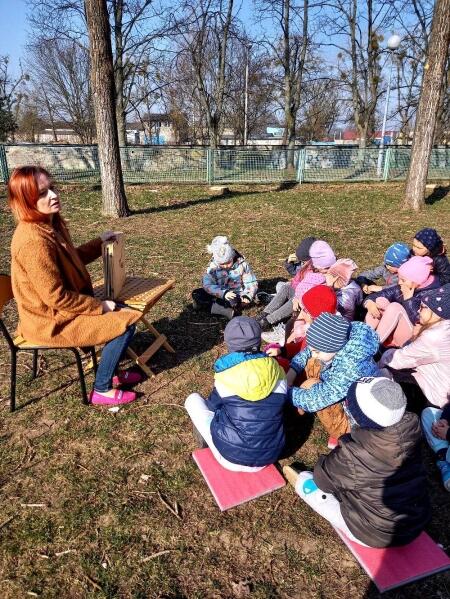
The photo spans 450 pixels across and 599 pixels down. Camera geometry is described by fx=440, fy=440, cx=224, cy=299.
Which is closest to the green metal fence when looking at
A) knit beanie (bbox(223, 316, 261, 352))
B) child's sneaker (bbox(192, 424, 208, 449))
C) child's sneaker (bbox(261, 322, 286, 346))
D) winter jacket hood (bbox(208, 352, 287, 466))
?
child's sneaker (bbox(261, 322, 286, 346))

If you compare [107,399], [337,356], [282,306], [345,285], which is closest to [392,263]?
[345,285]

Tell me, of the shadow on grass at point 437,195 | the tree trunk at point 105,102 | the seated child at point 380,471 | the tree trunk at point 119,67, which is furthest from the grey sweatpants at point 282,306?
the tree trunk at point 119,67

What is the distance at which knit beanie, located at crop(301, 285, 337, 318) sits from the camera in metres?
3.30

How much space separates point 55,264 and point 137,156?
37.3 feet

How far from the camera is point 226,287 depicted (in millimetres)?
5188

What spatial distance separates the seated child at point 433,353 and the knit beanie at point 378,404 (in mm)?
1174

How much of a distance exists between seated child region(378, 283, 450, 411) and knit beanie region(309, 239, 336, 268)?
3.98 ft

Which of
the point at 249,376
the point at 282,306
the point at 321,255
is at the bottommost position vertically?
the point at 282,306

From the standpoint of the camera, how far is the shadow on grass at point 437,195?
12.2 m

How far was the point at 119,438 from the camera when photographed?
3201 mm

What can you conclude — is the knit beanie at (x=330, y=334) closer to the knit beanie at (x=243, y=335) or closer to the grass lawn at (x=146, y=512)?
the knit beanie at (x=243, y=335)

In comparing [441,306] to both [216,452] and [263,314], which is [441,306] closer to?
[216,452]

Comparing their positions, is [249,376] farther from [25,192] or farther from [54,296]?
[25,192]

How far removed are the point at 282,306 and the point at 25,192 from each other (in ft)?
9.64
